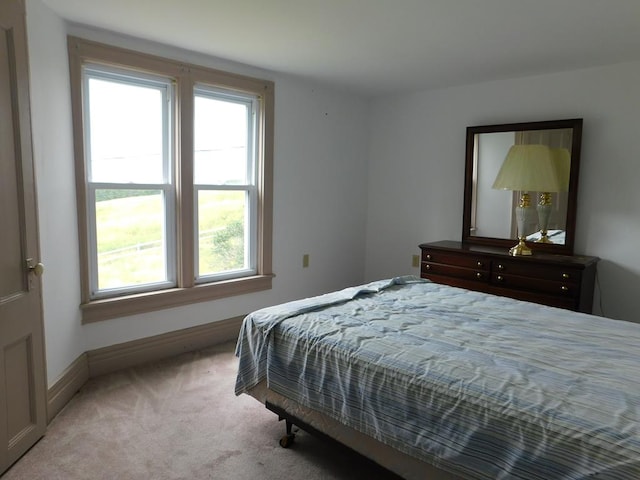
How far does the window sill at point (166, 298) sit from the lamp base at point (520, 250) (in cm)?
194

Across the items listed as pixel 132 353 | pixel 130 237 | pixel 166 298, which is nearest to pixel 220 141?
pixel 130 237

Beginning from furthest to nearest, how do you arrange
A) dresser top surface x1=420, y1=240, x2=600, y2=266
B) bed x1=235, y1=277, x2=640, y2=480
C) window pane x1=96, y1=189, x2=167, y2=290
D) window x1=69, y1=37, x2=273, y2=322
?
dresser top surface x1=420, y1=240, x2=600, y2=266 → window pane x1=96, y1=189, x2=167, y2=290 → window x1=69, y1=37, x2=273, y2=322 → bed x1=235, y1=277, x2=640, y2=480

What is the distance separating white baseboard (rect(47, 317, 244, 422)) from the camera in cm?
252

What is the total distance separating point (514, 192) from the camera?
358cm

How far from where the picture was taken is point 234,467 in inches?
79.6

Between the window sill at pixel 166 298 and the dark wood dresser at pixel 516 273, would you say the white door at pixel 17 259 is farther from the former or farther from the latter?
the dark wood dresser at pixel 516 273

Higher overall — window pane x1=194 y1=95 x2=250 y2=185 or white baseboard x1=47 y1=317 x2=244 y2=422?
window pane x1=194 y1=95 x2=250 y2=185

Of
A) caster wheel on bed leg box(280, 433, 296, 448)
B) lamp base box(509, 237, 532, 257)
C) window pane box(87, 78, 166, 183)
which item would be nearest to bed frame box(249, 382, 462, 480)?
caster wheel on bed leg box(280, 433, 296, 448)

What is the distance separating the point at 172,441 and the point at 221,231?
172 centimetres

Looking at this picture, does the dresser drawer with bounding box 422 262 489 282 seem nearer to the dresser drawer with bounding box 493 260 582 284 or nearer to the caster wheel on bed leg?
the dresser drawer with bounding box 493 260 582 284

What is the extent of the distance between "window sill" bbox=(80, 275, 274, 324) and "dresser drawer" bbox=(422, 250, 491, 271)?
135cm

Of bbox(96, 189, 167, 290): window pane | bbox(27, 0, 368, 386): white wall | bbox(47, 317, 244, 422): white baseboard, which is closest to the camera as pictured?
bbox(27, 0, 368, 386): white wall

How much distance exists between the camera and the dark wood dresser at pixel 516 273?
9.94ft

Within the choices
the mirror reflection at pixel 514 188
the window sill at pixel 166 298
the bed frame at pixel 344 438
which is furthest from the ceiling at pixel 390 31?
the bed frame at pixel 344 438
